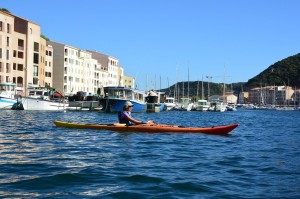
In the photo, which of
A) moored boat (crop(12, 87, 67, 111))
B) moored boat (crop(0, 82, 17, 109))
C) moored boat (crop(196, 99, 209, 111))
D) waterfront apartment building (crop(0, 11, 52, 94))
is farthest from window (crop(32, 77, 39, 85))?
moored boat (crop(196, 99, 209, 111))

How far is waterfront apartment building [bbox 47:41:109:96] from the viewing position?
104125 millimetres

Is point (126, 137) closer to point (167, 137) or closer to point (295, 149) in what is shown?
point (167, 137)

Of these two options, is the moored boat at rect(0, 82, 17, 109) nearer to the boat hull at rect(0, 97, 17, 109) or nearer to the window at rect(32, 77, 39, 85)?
the boat hull at rect(0, 97, 17, 109)

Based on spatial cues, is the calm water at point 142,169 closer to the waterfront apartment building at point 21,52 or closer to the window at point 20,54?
the waterfront apartment building at point 21,52

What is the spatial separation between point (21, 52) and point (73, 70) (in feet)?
92.8

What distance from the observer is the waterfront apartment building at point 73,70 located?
10412 cm

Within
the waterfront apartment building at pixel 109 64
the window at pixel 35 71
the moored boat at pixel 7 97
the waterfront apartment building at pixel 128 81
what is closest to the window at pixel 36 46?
the window at pixel 35 71

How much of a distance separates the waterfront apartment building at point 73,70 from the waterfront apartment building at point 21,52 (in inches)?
388

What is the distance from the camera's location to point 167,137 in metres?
22.4

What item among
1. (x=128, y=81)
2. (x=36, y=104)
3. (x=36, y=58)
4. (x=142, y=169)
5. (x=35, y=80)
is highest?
(x=36, y=58)

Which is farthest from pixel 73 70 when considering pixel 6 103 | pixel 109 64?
pixel 6 103

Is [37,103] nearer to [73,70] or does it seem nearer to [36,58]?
[36,58]

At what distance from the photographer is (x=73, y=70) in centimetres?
10944

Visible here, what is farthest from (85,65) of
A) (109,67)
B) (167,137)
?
(167,137)
